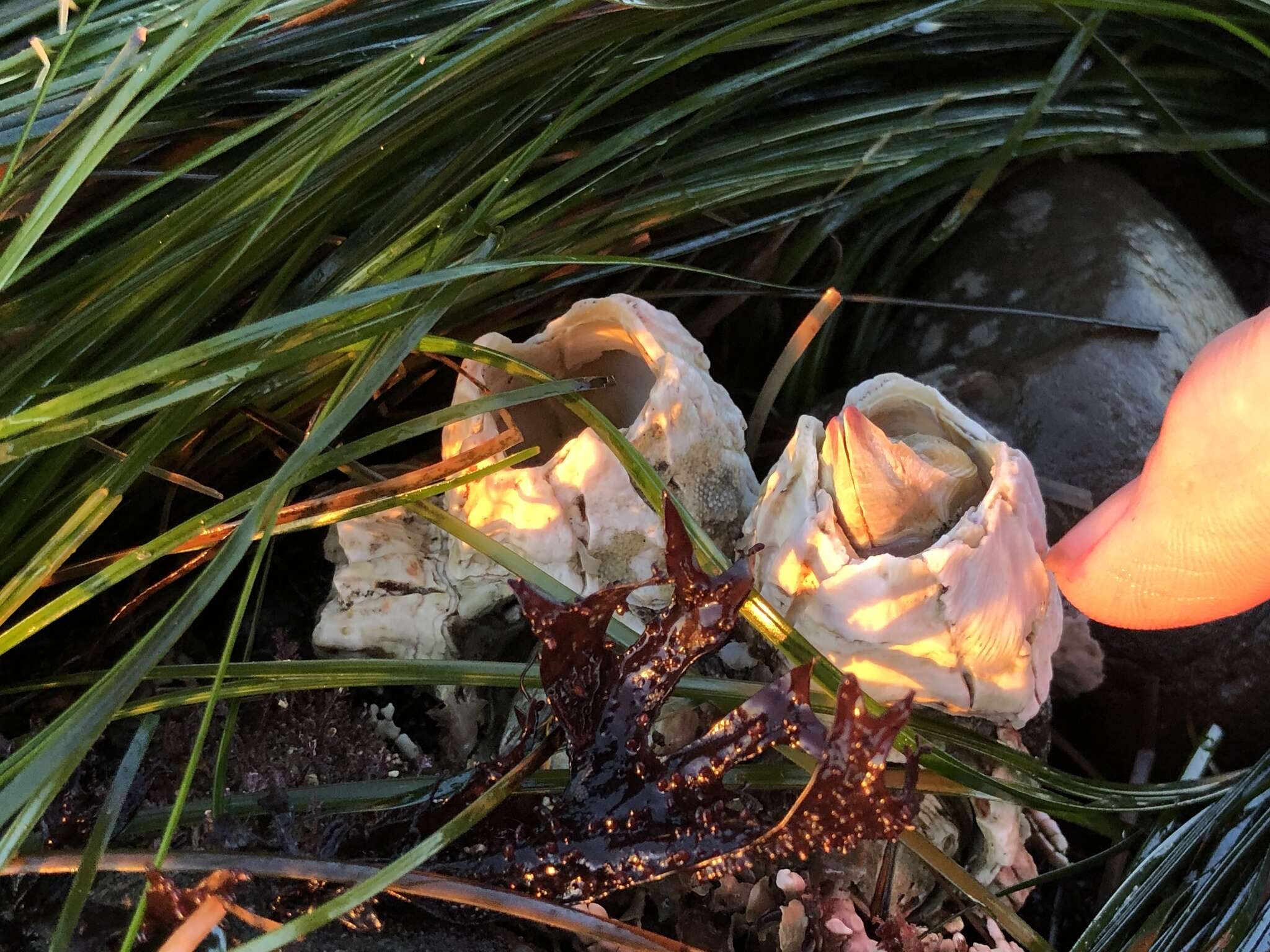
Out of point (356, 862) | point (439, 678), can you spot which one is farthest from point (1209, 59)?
point (356, 862)

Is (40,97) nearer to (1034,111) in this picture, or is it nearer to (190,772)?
(190,772)

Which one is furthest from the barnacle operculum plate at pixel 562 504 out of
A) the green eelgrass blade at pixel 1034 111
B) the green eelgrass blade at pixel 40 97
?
the green eelgrass blade at pixel 1034 111

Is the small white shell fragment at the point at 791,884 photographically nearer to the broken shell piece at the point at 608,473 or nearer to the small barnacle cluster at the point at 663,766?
the small barnacle cluster at the point at 663,766

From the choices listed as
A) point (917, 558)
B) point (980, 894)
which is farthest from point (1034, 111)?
point (980, 894)

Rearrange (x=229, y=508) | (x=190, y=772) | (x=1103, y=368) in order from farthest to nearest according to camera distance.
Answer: (x=1103, y=368), (x=229, y=508), (x=190, y=772)

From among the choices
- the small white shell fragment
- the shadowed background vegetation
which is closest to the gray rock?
the shadowed background vegetation

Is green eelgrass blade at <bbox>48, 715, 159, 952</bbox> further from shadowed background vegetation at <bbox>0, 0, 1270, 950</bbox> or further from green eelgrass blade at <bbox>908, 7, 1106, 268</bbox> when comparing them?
green eelgrass blade at <bbox>908, 7, 1106, 268</bbox>
